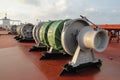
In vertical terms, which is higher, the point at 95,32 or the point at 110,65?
the point at 95,32

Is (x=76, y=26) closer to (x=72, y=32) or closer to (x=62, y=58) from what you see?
(x=72, y=32)

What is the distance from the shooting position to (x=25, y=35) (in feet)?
32.8

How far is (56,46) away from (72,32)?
77 cm

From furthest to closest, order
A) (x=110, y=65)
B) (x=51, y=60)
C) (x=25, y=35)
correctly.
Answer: (x=25, y=35), (x=51, y=60), (x=110, y=65)

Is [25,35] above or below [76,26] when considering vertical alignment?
below

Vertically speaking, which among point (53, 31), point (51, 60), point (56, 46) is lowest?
point (51, 60)

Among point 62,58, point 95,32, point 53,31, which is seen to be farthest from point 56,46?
point 95,32

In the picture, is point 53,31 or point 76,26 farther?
point 53,31

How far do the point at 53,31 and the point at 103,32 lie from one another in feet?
4.35

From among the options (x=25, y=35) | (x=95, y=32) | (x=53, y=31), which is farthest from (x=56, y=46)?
(x=25, y=35)

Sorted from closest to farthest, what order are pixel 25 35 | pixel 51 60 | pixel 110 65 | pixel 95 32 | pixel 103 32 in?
pixel 95 32 → pixel 103 32 → pixel 110 65 → pixel 51 60 → pixel 25 35

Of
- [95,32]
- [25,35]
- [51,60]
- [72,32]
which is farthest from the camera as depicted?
[25,35]

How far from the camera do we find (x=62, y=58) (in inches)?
209

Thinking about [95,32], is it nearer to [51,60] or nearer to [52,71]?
[52,71]
